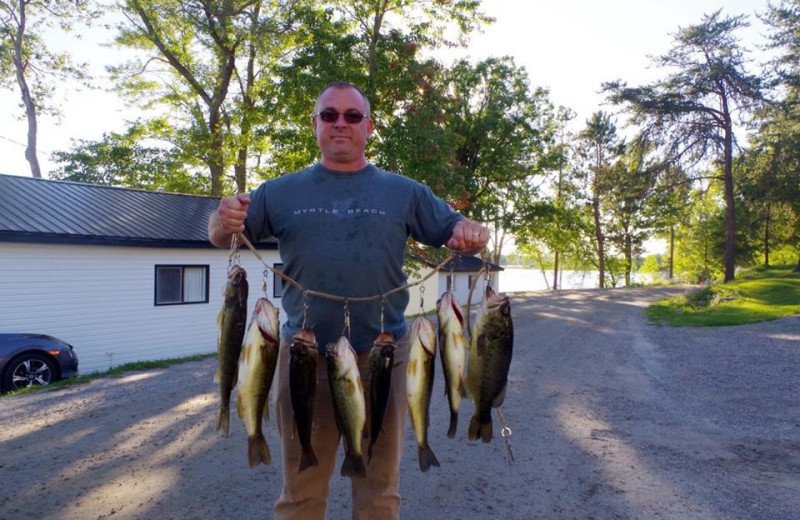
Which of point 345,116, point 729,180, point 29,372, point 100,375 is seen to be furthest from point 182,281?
point 729,180

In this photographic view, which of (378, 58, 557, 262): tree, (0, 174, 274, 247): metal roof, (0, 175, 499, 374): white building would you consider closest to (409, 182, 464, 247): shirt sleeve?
(0, 175, 499, 374): white building

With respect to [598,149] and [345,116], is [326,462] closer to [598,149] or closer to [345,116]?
[345,116]

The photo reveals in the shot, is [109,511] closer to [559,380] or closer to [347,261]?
[347,261]

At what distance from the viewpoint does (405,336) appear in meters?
3.26

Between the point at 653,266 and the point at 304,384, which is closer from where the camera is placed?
the point at 304,384

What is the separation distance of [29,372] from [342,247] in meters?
9.99

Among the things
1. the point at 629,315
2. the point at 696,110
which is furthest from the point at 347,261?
the point at 696,110

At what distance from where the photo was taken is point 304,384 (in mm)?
2775

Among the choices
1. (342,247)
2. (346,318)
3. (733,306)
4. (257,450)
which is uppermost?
(342,247)

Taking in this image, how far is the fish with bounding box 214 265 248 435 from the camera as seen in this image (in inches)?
112

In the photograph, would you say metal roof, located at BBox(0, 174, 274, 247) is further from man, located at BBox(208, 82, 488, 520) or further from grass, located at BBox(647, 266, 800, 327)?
grass, located at BBox(647, 266, 800, 327)

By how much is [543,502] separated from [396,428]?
96.3 inches

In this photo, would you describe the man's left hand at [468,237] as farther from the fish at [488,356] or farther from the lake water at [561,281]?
the lake water at [561,281]

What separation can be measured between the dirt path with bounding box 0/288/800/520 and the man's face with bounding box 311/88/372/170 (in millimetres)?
3071
